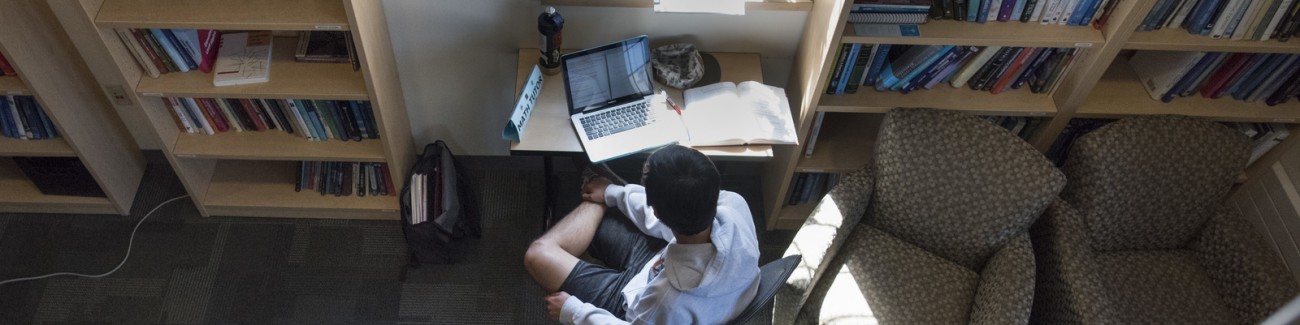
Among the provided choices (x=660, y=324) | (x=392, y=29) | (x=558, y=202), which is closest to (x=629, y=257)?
(x=660, y=324)

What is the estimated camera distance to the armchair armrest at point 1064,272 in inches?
86.1

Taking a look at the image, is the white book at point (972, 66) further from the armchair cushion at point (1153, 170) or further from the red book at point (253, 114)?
the red book at point (253, 114)

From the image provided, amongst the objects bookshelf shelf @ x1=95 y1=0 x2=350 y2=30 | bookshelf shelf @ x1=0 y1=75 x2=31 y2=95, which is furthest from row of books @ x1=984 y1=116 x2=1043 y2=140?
bookshelf shelf @ x1=0 y1=75 x2=31 y2=95

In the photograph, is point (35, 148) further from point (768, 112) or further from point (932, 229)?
point (932, 229)

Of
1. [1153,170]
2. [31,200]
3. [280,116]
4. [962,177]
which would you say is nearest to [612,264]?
[962,177]

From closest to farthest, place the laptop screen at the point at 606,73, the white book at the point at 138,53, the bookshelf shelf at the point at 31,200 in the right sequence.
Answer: the white book at the point at 138,53, the laptop screen at the point at 606,73, the bookshelf shelf at the point at 31,200

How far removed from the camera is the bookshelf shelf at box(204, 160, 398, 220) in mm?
2910

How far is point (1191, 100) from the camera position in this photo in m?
2.53

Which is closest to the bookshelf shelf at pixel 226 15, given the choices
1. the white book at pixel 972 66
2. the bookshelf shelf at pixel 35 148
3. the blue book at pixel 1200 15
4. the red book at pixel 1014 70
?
the bookshelf shelf at pixel 35 148

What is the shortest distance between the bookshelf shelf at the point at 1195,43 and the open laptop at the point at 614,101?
1.25 m

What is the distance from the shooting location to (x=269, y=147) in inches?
105

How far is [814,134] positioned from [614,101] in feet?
2.06

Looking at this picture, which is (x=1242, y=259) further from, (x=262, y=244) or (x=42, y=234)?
(x=42, y=234)

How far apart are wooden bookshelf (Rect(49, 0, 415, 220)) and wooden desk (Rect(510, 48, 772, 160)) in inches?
16.8
